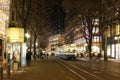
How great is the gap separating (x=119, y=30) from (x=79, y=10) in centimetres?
1227

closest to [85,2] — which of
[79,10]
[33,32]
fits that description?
[79,10]

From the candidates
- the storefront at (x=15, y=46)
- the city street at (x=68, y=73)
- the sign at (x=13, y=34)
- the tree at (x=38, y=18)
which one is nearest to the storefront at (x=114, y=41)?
the tree at (x=38, y=18)

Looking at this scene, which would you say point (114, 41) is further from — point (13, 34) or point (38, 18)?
point (13, 34)

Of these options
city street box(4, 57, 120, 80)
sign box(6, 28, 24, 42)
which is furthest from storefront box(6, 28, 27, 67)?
city street box(4, 57, 120, 80)

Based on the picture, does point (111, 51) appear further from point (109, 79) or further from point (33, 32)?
point (109, 79)

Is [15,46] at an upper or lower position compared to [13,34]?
lower

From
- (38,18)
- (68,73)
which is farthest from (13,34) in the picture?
(38,18)

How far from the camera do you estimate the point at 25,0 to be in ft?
167

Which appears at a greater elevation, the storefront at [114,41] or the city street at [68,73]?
the storefront at [114,41]

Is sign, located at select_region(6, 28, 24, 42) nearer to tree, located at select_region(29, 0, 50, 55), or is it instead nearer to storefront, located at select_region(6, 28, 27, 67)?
storefront, located at select_region(6, 28, 27, 67)

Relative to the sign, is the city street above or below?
below

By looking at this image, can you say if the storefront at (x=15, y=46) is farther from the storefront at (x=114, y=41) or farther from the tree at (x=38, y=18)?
the storefront at (x=114, y=41)

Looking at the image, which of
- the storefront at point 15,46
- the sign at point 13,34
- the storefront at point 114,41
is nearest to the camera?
the sign at point 13,34

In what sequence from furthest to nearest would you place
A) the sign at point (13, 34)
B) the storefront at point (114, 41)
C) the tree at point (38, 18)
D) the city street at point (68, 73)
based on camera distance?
the storefront at point (114, 41)
the tree at point (38, 18)
the sign at point (13, 34)
the city street at point (68, 73)
